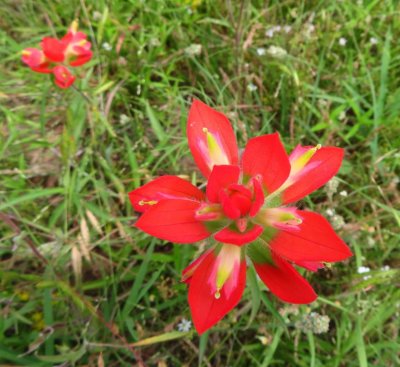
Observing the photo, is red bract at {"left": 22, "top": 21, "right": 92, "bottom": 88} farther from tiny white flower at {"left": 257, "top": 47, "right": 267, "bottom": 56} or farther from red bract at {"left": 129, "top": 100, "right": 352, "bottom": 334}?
red bract at {"left": 129, "top": 100, "right": 352, "bottom": 334}

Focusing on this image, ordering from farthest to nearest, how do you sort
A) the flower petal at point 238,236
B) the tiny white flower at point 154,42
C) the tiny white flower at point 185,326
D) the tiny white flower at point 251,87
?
the tiny white flower at point 154,42 < the tiny white flower at point 251,87 < the tiny white flower at point 185,326 < the flower petal at point 238,236

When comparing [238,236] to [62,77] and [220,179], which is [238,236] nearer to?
[220,179]

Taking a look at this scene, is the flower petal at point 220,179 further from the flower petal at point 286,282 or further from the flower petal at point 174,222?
the flower petal at point 286,282

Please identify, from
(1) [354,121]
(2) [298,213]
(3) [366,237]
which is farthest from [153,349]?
(1) [354,121]

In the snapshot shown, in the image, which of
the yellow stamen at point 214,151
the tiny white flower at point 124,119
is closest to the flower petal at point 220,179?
the yellow stamen at point 214,151

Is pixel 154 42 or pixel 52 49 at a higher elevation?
pixel 52 49

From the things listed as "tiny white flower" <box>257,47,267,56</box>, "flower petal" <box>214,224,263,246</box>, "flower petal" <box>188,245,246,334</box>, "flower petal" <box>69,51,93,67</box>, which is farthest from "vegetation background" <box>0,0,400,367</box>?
"flower petal" <box>214,224,263,246</box>

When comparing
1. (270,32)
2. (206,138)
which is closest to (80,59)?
(270,32)
